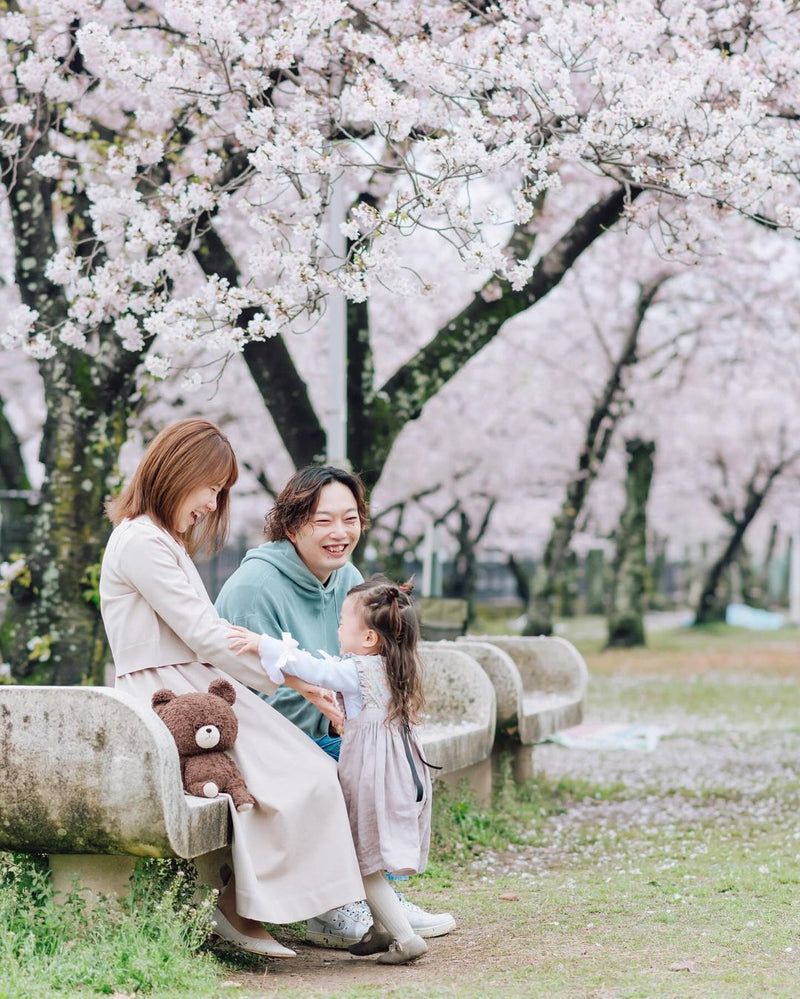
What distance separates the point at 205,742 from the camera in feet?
13.3

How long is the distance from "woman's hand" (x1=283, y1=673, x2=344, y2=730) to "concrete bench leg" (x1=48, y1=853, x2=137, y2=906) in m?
0.74

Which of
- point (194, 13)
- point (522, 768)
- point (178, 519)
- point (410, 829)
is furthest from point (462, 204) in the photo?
point (522, 768)

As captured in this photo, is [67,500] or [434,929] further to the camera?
[67,500]

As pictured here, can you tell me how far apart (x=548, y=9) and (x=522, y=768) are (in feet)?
14.1

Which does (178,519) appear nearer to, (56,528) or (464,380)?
(56,528)

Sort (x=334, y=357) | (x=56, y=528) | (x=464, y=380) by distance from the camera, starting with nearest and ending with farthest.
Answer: (x=56, y=528) < (x=334, y=357) < (x=464, y=380)

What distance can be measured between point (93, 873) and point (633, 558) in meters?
19.6

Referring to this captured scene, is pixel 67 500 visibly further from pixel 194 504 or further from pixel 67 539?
pixel 194 504

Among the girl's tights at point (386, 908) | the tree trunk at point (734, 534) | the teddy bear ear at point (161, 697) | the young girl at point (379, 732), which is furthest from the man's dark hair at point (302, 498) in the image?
the tree trunk at point (734, 534)

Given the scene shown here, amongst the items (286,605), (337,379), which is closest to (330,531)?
(286,605)

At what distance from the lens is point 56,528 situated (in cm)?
791

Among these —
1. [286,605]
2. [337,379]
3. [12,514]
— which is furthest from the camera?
[12,514]

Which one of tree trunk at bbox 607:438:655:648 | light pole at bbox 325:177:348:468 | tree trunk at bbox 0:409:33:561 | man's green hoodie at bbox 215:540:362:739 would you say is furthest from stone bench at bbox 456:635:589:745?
tree trunk at bbox 607:438:655:648

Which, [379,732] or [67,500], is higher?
[67,500]
